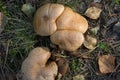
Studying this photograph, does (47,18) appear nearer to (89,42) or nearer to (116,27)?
(89,42)

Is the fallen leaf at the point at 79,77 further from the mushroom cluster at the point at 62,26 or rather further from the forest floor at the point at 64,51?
the mushroom cluster at the point at 62,26

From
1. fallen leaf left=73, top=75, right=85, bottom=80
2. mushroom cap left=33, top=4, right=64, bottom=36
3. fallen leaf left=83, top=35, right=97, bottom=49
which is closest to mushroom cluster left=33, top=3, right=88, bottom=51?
mushroom cap left=33, top=4, right=64, bottom=36

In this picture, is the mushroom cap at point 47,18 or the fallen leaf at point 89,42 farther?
the fallen leaf at point 89,42

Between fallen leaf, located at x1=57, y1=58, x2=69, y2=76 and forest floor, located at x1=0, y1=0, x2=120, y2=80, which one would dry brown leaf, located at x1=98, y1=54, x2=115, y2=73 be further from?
fallen leaf, located at x1=57, y1=58, x2=69, y2=76

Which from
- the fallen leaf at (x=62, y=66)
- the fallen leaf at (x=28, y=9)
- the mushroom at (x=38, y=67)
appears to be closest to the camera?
the mushroom at (x=38, y=67)

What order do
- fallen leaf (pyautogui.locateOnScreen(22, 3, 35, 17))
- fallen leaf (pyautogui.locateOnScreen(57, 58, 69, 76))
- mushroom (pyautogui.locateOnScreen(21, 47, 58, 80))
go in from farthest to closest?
fallen leaf (pyautogui.locateOnScreen(22, 3, 35, 17)) < fallen leaf (pyautogui.locateOnScreen(57, 58, 69, 76)) < mushroom (pyautogui.locateOnScreen(21, 47, 58, 80))

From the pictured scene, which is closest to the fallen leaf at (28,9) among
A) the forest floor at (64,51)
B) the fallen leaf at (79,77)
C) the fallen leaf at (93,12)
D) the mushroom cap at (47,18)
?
the forest floor at (64,51)

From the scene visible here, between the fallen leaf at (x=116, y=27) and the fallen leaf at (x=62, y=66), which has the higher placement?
the fallen leaf at (x=116, y=27)
